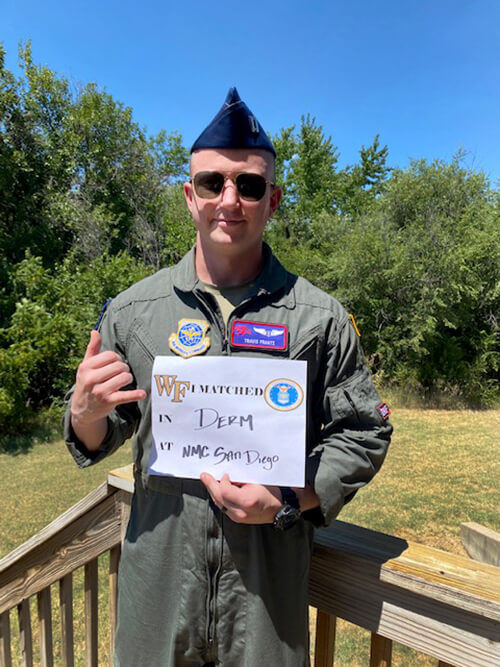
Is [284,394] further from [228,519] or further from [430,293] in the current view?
[430,293]

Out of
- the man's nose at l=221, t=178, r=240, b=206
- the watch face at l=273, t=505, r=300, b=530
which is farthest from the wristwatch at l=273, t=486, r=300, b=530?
the man's nose at l=221, t=178, r=240, b=206

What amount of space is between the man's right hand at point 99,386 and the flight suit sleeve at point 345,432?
1.71 ft

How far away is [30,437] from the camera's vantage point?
8234 millimetres

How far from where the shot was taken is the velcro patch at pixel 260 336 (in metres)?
1.30

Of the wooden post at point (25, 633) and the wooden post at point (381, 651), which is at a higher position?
the wooden post at point (381, 651)

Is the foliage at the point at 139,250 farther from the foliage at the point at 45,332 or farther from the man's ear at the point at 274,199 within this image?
the man's ear at the point at 274,199

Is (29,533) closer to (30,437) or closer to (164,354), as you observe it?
(30,437)

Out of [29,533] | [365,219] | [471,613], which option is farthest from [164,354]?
[365,219]

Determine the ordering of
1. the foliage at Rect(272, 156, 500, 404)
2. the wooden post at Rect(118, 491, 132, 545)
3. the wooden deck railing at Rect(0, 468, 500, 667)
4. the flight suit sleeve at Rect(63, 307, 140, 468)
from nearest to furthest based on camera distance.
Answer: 1. the wooden deck railing at Rect(0, 468, 500, 667)
2. the flight suit sleeve at Rect(63, 307, 140, 468)
3. the wooden post at Rect(118, 491, 132, 545)
4. the foliage at Rect(272, 156, 500, 404)

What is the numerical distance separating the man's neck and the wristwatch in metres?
0.66

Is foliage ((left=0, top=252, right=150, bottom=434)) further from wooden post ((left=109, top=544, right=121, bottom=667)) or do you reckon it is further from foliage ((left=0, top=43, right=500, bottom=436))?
wooden post ((left=109, top=544, right=121, bottom=667))

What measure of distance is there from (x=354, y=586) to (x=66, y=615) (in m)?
1.17

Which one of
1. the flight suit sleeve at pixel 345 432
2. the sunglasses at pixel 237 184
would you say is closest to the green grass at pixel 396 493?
the flight suit sleeve at pixel 345 432

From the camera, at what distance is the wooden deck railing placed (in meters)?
1.02
